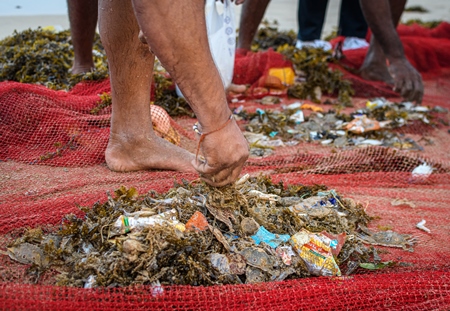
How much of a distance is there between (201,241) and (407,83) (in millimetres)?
2959

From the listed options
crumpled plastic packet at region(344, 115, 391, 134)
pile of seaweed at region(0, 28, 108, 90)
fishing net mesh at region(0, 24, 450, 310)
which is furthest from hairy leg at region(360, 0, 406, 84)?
pile of seaweed at region(0, 28, 108, 90)

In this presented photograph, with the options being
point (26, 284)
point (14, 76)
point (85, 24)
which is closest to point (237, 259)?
point (26, 284)

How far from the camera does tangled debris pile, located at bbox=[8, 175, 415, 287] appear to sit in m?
1.67

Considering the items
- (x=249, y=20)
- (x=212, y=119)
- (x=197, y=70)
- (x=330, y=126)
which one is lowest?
(x=330, y=126)

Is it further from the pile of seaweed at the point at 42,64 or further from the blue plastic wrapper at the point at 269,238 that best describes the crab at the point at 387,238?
the pile of seaweed at the point at 42,64

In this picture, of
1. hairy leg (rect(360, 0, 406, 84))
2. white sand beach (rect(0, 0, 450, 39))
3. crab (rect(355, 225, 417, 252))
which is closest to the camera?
crab (rect(355, 225, 417, 252))

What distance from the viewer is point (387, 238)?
2.18 m

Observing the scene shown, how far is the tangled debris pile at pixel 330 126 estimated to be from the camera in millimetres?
3539

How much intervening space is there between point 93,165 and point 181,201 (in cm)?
79

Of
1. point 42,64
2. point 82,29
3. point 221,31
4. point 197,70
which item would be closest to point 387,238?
point 197,70

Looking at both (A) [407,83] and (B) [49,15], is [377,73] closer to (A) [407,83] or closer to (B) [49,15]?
(A) [407,83]

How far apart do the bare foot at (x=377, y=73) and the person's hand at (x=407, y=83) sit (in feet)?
2.78

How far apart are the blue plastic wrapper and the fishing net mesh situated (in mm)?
221

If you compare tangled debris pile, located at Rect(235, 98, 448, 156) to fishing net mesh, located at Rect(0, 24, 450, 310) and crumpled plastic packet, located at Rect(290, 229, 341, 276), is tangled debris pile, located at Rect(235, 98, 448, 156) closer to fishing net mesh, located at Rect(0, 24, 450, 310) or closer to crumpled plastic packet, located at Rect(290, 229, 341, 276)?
fishing net mesh, located at Rect(0, 24, 450, 310)
